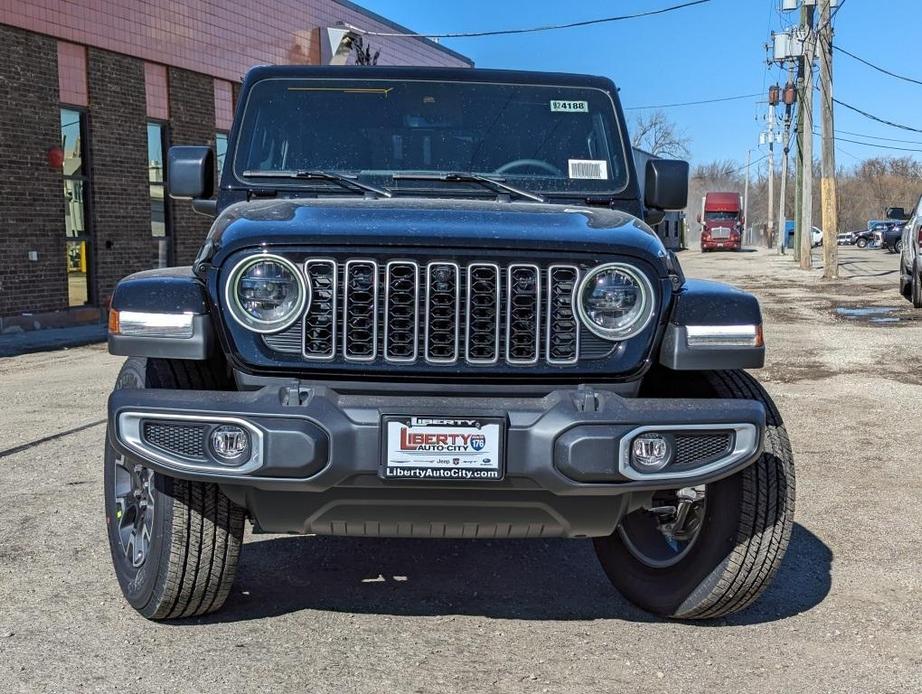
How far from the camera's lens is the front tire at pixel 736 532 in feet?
11.7

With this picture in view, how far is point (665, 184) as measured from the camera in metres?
4.73

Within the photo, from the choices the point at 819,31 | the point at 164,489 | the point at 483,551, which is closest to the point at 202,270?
the point at 164,489

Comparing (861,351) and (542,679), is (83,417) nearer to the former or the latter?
(542,679)

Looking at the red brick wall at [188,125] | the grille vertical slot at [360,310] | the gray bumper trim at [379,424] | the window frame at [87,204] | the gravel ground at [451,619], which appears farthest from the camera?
the red brick wall at [188,125]

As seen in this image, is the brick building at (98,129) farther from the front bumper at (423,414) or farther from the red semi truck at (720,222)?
the red semi truck at (720,222)

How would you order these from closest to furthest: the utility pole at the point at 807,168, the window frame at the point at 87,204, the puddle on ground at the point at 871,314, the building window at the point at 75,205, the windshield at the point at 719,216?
the puddle on ground at the point at 871,314
the building window at the point at 75,205
the window frame at the point at 87,204
the utility pole at the point at 807,168
the windshield at the point at 719,216

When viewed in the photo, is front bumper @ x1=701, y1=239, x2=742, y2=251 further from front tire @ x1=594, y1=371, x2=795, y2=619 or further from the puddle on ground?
front tire @ x1=594, y1=371, x2=795, y2=619

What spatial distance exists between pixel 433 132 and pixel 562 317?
5.16 feet

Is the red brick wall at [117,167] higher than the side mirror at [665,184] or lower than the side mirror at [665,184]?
higher

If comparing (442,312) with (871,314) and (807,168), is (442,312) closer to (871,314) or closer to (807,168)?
(871,314)

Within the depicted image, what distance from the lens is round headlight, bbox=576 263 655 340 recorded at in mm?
3332

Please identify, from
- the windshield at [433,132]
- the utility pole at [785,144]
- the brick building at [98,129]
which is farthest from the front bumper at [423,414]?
the utility pole at [785,144]

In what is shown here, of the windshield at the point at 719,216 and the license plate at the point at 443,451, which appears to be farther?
the windshield at the point at 719,216

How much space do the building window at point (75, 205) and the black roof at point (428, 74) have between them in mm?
13407
